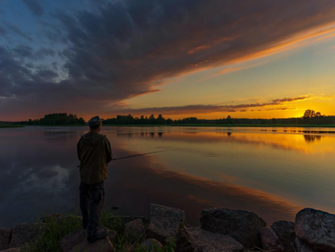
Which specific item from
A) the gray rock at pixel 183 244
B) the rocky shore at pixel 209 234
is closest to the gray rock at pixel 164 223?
the rocky shore at pixel 209 234

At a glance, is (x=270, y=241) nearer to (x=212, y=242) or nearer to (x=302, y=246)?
(x=302, y=246)

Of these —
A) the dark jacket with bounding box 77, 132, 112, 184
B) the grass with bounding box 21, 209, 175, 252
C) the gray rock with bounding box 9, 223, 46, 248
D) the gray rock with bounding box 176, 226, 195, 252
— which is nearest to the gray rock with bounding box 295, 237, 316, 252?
the gray rock with bounding box 176, 226, 195, 252

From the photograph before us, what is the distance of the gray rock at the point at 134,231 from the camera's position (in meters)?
4.98

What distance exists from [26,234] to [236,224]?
6.06m

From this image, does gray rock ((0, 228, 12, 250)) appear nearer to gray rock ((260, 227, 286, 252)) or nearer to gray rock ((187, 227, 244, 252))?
gray rock ((187, 227, 244, 252))

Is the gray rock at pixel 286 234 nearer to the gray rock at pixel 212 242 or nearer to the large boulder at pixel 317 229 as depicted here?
the large boulder at pixel 317 229

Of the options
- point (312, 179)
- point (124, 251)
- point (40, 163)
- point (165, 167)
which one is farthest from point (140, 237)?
point (40, 163)

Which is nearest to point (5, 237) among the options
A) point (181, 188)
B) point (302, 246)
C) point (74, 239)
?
point (74, 239)

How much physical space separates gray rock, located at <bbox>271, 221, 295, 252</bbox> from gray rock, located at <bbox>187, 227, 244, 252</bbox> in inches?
54.0

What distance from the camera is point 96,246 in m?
4.09

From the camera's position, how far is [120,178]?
12.5 metres

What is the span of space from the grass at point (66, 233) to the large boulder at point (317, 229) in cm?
330

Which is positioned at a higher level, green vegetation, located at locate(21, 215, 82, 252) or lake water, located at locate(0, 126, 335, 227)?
green vegetation, located at locate(21, 215, 82, 252)

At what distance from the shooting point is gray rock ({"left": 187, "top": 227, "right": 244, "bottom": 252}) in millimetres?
4680
